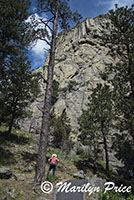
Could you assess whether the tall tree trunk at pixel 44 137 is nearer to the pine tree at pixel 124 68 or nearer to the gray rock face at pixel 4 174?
the gray rock face at pixel 4 174

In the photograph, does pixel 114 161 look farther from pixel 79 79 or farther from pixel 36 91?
pixel 79 79

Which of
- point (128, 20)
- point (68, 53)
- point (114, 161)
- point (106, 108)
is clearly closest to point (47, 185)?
Result: point (106, 108)

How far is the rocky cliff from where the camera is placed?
34.0 m

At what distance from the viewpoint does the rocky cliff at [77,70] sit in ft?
112

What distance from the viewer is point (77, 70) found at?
45.8m

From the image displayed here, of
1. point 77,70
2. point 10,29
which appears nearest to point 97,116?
point 10,29

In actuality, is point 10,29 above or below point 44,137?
above

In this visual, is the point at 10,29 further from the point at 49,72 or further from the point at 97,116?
the point at 97,116

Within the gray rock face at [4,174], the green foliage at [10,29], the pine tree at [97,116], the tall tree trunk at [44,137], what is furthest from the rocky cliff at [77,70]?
the gray rock face at [4,174]

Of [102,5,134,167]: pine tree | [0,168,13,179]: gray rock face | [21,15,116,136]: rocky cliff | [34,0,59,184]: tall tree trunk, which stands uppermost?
[21,15,116,136]: rocky cliff

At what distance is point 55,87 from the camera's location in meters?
37.7

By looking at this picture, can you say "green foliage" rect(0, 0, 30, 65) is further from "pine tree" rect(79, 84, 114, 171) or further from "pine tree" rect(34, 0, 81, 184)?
"pine tree" rect(79, 84, 114, 171)

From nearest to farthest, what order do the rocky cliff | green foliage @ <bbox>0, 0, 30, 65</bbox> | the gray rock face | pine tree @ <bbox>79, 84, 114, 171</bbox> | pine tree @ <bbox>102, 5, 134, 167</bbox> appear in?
the gray rock face
green foliage @ <bbox>0, 0, 30, 65</bbox>
pine tree @ <bbox>102, 5, 134, 167</bbox>
pine tree @ <bbox>79, 84, 114, 171</bbox>
the rocky cliff

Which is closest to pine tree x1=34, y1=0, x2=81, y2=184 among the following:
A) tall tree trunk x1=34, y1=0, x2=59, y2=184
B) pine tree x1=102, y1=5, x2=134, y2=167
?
tall tree trunk x1=34, y1=0, x2=59, y2=184
